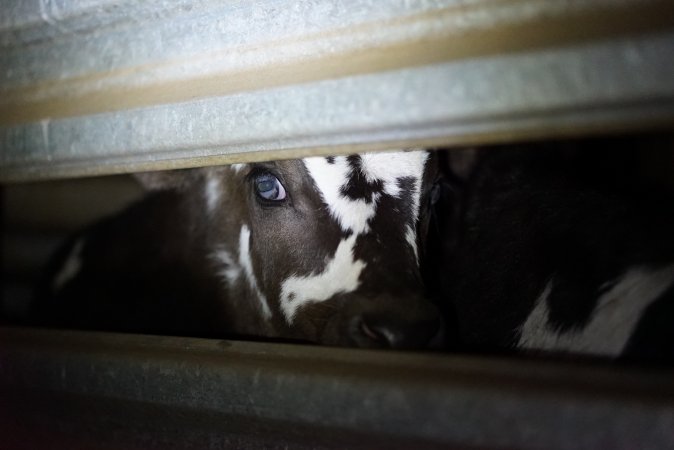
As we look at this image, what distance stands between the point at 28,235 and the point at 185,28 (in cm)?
282

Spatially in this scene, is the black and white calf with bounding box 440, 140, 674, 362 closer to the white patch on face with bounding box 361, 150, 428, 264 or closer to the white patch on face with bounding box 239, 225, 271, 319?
the white patch on face with bounding box 361, 150, 428, 264

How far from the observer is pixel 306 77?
2.95 feet

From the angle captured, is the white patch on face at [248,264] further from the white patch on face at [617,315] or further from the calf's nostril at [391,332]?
the white patch on face at [617,315]

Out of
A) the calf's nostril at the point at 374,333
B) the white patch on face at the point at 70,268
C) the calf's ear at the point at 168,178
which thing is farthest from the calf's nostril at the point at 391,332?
the white patch on face at the point at 70,268

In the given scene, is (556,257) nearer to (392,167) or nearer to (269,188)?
(392,167)

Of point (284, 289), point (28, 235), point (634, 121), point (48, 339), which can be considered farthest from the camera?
point (28, 235)

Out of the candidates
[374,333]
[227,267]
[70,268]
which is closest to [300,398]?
[374,333]

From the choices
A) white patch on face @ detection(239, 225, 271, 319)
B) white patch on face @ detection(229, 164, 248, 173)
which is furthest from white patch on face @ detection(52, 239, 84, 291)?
white patch on face @ detection(229, 164, 248, 173)

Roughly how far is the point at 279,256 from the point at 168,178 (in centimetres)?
60

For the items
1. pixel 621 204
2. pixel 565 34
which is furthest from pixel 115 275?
pixel 565 34

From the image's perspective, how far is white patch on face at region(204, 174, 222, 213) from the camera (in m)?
1.93

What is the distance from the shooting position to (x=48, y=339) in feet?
3.95

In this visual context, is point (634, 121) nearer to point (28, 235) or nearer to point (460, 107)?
point (460, 107)

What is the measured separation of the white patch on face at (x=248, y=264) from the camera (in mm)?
1753
